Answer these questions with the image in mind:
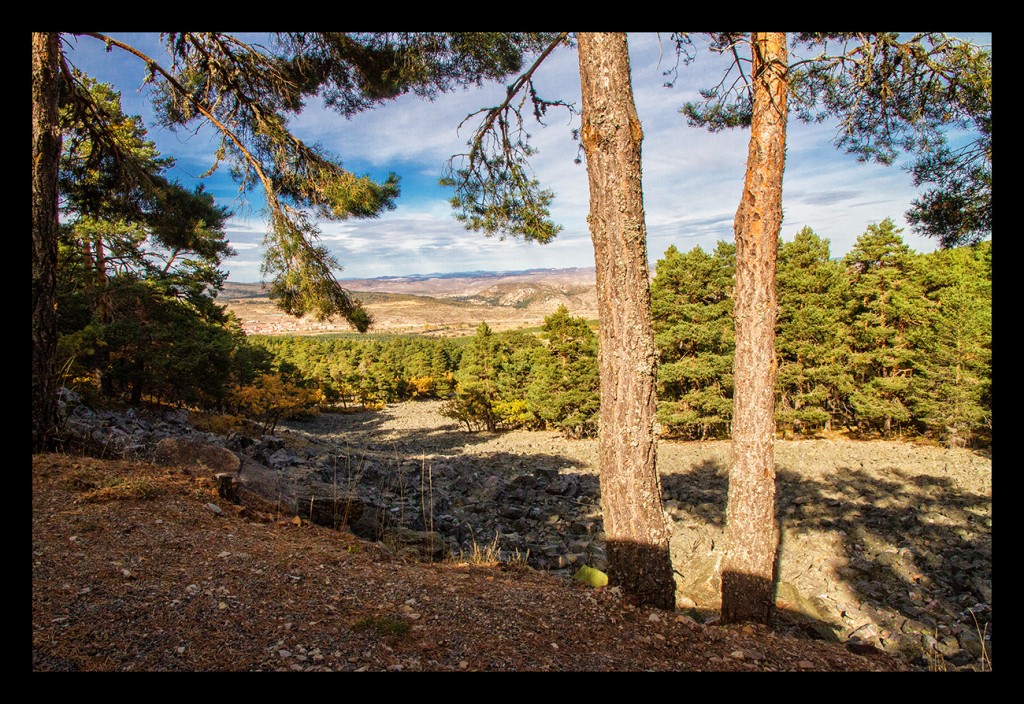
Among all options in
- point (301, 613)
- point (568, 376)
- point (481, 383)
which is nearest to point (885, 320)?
point (568, 376)

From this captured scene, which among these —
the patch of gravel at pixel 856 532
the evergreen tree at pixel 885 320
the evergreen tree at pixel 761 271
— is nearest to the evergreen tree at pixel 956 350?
the evergreen tree at pixel 885 320

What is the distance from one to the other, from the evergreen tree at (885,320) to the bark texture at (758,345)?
58.0 feet

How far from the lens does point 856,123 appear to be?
5180 millimetres

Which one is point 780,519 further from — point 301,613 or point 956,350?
point 956,350

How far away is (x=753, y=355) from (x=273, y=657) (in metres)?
4.15

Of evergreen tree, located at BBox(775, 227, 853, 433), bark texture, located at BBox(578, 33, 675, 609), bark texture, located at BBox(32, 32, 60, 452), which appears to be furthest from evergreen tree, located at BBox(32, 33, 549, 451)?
evergreen tree, located at BBox(775, 227, 853, 433)

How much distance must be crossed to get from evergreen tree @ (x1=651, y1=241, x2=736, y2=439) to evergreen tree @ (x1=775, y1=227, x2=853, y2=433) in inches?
88.1

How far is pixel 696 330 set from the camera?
1894 cm

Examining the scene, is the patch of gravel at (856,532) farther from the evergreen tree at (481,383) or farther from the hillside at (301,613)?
the evergreen tree at (481,383)

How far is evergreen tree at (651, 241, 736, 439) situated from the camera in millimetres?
18938

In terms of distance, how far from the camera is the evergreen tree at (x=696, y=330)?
1894 cm
